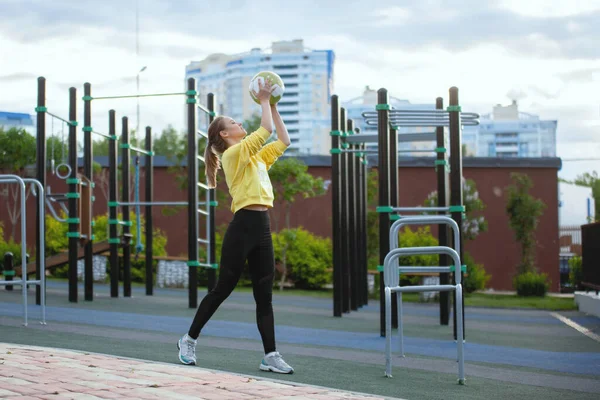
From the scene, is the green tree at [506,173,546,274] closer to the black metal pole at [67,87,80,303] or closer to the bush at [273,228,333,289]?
the bush at [273,228,333,289]

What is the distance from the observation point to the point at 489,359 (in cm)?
741

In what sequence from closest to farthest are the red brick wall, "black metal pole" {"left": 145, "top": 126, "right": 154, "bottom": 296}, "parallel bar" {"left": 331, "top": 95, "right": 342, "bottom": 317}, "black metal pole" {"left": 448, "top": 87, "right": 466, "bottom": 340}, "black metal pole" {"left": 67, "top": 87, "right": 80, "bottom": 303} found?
"black metal pole" {"left": 448, "top": 87, "right": 466, "bottom": 340} < "parallel bar" {"left": 331, "top": 95, "right": 342, "bottom": 317} < "black metal pole" {"left": 67, "top": 87, "right": 80, "bottom": 303} < "black metal pole" {"left": 145, "top": 126, "right": 154, "bottom": 296} < the red brick wall

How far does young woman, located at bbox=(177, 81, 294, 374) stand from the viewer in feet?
18.4

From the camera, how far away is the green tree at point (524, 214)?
64.8ft

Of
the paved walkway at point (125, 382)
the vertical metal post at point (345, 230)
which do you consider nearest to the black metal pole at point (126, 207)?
the vertical metal post at point (345, 230)

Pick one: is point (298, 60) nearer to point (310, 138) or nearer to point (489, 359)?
point (310, 138)

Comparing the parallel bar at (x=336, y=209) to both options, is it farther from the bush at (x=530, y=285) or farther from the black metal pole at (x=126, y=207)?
the bush at (x=530, y=285)

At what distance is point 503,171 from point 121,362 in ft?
61.2

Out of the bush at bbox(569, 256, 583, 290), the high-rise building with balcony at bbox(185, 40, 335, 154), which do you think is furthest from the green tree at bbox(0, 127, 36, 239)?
the high-rise building with balcony at bbox(185, 40, 335, 154)

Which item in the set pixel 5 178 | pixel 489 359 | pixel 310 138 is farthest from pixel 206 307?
pixel 310 138

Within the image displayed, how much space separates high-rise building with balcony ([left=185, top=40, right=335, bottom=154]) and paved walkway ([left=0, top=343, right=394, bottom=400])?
173 meters

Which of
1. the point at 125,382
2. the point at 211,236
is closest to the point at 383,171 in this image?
the point at 211,236

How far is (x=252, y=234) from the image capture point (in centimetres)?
559

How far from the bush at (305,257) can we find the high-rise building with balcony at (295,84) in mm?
158872
